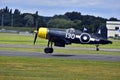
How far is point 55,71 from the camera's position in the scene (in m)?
26.0

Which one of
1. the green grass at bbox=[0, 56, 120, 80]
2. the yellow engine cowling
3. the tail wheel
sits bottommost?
the green grass at bbox=[0, 56, 120, 80]

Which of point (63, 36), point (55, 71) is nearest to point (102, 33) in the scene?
point (63, 36)

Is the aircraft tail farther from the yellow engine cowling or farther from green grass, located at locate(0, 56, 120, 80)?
green grass, located at locate(0, 56, 120, 80)

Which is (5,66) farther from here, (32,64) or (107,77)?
(107,77)

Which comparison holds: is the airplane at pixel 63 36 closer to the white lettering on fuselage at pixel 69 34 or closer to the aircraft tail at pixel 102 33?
the white lettering on fuselage at pixel 69 34

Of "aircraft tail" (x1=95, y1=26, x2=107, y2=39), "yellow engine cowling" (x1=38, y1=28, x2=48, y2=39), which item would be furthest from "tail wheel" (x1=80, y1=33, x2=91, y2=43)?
"yellow engine cowling" (x1=38, y1=28, x2=48, y2=39)

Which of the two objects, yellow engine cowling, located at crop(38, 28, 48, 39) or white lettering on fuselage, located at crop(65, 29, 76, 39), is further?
white lettering on fuselage, located at crop(65, 29, 76, 39)

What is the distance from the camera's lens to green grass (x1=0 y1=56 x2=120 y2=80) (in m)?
23.2

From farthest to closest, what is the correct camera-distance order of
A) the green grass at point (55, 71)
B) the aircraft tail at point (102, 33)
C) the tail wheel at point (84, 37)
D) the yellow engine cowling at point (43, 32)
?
the aircraft tail at point (102, 33) < the tail wheel at point (84, 37) < the yellow engine cowling at point (43, 32) < the green grass at point (55, 71)

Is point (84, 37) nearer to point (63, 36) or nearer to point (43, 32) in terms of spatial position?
point (63, 36)

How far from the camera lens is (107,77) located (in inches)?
935

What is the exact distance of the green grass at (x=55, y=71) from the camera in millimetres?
23234

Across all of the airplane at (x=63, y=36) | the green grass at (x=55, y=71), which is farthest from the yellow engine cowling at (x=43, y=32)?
the green grass at (x=55, y=71)

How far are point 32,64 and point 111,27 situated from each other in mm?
128585
